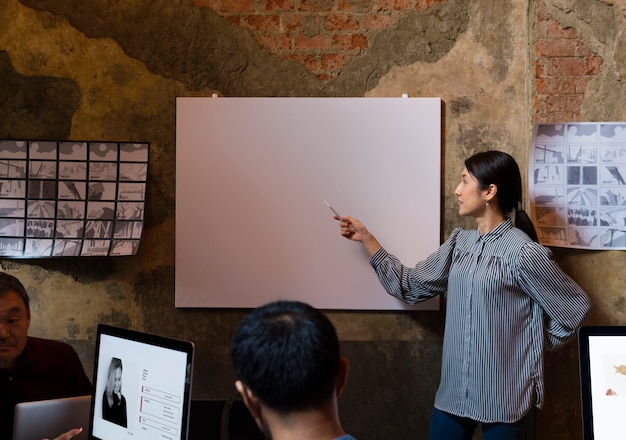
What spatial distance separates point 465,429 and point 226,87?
193 cm

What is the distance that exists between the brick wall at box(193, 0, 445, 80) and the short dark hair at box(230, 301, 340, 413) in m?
2.21

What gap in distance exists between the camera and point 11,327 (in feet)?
7.18

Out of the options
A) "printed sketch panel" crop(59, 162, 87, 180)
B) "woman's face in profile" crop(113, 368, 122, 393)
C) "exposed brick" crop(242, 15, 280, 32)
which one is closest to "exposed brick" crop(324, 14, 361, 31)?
"exposed brick" crop(242, 15, 280, 32)

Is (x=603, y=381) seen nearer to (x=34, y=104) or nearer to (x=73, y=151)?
(x=73, y=151)

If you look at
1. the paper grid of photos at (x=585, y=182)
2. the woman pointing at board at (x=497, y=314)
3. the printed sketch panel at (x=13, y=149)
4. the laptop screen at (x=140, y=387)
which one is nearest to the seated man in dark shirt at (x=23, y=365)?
the laptop screen at (x=140, y=387)

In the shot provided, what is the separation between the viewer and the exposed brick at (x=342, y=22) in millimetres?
3197

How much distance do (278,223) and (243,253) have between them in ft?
0.75

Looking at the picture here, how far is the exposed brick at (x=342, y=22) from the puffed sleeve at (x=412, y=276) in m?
1.13

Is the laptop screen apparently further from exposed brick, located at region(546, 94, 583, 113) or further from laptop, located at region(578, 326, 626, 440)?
exposed brick, located at region(546, 94, 583, 113)

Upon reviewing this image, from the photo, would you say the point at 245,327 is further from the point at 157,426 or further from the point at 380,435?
the point at 380,435

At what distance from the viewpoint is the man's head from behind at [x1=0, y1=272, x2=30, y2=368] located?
7.11ft

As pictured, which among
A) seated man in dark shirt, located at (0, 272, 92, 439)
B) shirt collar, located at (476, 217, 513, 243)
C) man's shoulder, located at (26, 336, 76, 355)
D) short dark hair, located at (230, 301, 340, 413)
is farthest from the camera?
shirt collar, located at (476, 217, 513, 243)

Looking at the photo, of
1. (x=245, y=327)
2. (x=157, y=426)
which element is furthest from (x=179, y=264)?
(x=245, y=327)

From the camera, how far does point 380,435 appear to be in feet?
10.4
